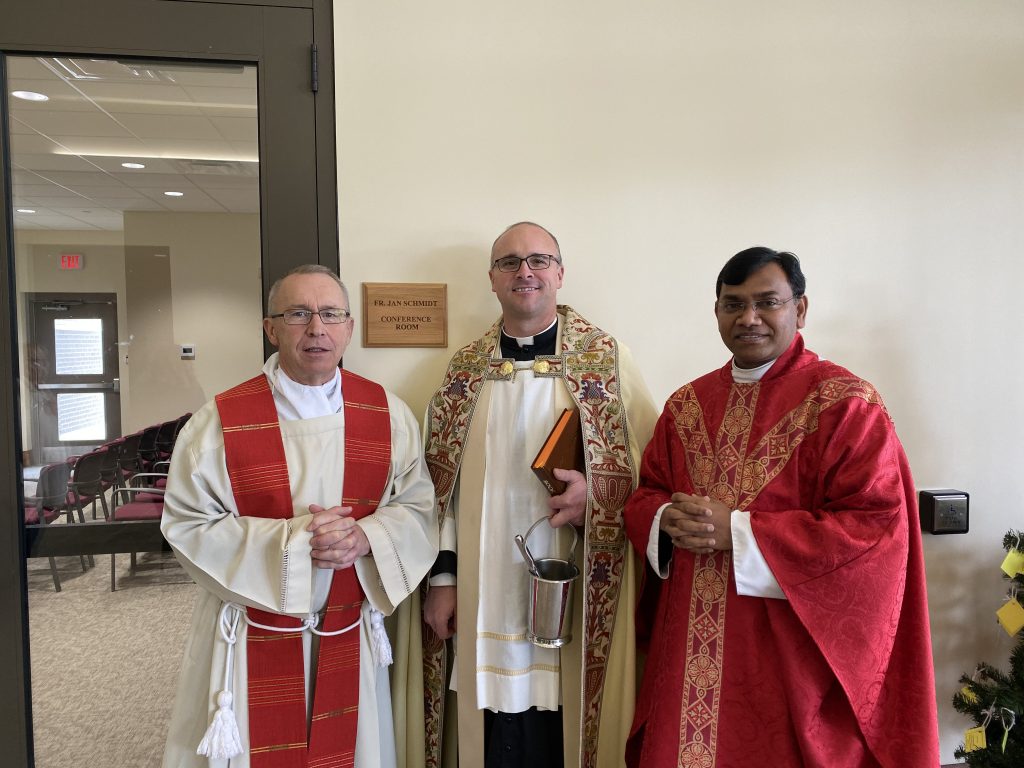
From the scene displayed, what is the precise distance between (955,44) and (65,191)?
3244 millimetres

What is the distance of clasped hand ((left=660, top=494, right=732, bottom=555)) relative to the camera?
1.50 meters

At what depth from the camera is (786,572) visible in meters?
1.46

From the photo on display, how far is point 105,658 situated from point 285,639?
995 mm

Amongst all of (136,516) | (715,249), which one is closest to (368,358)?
(136,516)

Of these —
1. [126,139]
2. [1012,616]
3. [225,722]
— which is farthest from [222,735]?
[1012,616]

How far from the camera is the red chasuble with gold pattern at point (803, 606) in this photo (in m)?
1.45

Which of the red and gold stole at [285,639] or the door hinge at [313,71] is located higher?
the door hinge at [313,71]

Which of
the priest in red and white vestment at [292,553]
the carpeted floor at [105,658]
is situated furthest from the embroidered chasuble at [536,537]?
the carpeted floor at [105,658]

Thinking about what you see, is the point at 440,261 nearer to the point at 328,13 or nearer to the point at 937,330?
the point at 328,13

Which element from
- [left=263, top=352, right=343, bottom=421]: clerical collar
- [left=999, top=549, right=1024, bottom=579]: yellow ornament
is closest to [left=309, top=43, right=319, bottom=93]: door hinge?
[left=263, top=352, right=343, bottom=421]: clerical collar

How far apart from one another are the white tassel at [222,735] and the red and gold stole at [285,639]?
0.17ft

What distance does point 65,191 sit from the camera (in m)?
2.10

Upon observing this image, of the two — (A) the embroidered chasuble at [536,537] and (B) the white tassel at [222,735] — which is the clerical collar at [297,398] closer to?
(A) the embroidered chasuble at [536,537]

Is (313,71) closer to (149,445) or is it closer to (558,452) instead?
(149,445)
